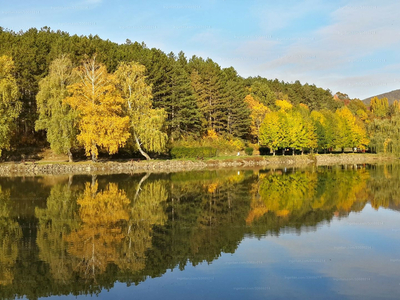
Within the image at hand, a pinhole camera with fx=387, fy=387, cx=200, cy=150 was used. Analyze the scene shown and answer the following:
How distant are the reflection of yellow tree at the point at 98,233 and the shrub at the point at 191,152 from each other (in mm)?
31535

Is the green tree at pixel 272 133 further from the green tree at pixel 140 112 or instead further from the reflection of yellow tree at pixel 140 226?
the reflection of yellow tree at pixel 140 226

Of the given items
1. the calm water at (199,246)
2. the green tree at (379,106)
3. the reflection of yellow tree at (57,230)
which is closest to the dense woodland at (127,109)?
the reflection of yellow tree at (57,230)

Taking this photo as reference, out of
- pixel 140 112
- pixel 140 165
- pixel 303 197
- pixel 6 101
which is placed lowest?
pixel 303 197

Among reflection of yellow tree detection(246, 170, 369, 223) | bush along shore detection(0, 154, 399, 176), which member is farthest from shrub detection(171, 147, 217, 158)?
reflection of yellow tree detection(246, 170, 369, 223)

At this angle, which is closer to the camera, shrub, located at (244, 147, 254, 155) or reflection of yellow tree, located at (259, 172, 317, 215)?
reflection of yellow tree, located at (259, 172, 317, 215)

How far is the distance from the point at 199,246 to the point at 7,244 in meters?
7.15

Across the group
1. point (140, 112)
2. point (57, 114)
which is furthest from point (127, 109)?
point (57, 114)

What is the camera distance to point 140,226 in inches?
663

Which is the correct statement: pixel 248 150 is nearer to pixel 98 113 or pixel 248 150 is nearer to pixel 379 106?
pixel 98 113

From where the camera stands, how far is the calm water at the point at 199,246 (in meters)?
10.4

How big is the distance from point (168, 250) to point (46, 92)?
39.9m

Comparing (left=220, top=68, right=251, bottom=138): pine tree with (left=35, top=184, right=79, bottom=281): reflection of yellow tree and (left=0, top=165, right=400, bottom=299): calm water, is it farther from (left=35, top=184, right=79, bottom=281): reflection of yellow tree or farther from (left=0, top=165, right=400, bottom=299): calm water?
(left=35, top=184, right=79, bottom=281): reflection of yellow tree

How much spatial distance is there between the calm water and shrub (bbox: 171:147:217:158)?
102 feet

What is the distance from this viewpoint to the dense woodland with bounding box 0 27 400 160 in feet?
153
